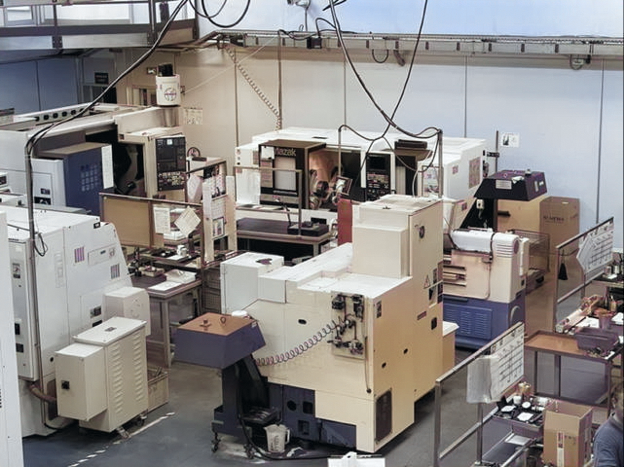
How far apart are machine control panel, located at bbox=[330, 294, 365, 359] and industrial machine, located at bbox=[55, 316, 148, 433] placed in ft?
5.28

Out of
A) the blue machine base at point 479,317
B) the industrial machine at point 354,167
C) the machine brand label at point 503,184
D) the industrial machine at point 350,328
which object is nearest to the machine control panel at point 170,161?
the industrial machine at point 354,167

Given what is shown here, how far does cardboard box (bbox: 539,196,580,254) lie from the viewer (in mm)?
11000

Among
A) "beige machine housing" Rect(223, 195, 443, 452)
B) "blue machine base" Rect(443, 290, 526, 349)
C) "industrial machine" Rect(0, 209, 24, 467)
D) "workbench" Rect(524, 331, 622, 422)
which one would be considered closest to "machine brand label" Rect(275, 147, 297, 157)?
"blue machine base" Rect(443, 290, 526, 349)

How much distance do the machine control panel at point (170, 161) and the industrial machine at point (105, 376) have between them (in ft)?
12.4

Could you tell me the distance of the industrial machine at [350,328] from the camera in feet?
22.5

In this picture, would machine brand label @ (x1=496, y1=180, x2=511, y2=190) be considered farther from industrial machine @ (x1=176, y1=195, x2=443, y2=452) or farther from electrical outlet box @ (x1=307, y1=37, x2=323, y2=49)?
electrical outlet box @ (x1=307, y1=37, x2=323, y2=49)

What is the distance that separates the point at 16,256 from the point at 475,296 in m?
3.99

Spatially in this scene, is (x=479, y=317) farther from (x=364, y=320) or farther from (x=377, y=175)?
(x=364, y=320)

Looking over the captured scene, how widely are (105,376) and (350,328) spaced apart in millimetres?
1832

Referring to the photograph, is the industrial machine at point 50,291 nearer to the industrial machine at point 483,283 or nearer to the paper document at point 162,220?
the paper document at point 162,220

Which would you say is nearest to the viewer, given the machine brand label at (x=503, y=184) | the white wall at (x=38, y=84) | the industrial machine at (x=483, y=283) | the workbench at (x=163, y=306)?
the workbench at (x=163, y=306)

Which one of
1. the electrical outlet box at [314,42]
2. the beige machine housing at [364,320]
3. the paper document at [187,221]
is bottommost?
the beige machine housing at [364,320]

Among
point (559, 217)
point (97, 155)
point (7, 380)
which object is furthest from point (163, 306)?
point (559, 217)

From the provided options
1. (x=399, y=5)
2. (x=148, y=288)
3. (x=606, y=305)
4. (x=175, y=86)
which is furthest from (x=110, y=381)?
(x=399, y=5)
